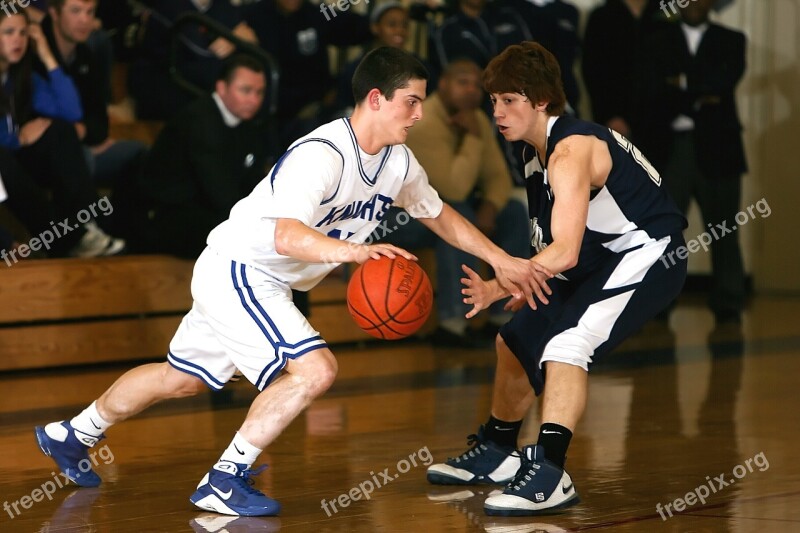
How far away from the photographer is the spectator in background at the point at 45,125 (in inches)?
306

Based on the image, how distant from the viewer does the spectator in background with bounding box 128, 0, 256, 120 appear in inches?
361

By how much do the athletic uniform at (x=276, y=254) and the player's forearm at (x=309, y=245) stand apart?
45mm

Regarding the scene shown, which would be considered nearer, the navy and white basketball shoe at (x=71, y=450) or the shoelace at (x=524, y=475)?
the shoelace at (x=524, y=475)

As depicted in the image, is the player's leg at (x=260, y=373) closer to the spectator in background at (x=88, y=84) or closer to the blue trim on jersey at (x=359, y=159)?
the blue trim on jersey at (x=359, y=159)

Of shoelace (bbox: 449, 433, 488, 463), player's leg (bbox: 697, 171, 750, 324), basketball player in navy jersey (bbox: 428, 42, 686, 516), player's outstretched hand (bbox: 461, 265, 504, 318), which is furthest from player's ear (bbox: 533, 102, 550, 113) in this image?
player's leg (bbox: 697, 171, 750, 324)

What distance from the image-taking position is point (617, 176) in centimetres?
464

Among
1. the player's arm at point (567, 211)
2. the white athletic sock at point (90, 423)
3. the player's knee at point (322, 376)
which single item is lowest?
the white athletic sock at point (90, 423)

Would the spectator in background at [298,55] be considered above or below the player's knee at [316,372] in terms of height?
above

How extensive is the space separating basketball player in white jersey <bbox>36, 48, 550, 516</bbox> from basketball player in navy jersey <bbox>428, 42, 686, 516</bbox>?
187 mm

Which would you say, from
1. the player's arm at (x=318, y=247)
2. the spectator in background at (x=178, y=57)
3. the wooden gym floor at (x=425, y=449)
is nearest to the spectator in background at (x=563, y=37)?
the spectator in background at (x=178, y=57)

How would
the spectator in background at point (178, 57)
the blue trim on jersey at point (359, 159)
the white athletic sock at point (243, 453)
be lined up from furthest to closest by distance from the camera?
1. the spectator in background at point (178, 57)
2. the blue trim on jersey at point (359, 159)
3. the white athletic sock at point (243, 453)

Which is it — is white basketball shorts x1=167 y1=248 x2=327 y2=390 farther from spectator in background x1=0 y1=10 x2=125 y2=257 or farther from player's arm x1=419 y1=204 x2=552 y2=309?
spectator in background x1=0 y1=10 x2=125 y2=257

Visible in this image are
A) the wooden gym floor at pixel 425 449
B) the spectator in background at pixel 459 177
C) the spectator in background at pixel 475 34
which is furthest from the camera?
the spectator in background at pixel 475 34

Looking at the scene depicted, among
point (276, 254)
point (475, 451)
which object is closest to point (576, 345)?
point (475, 451)
